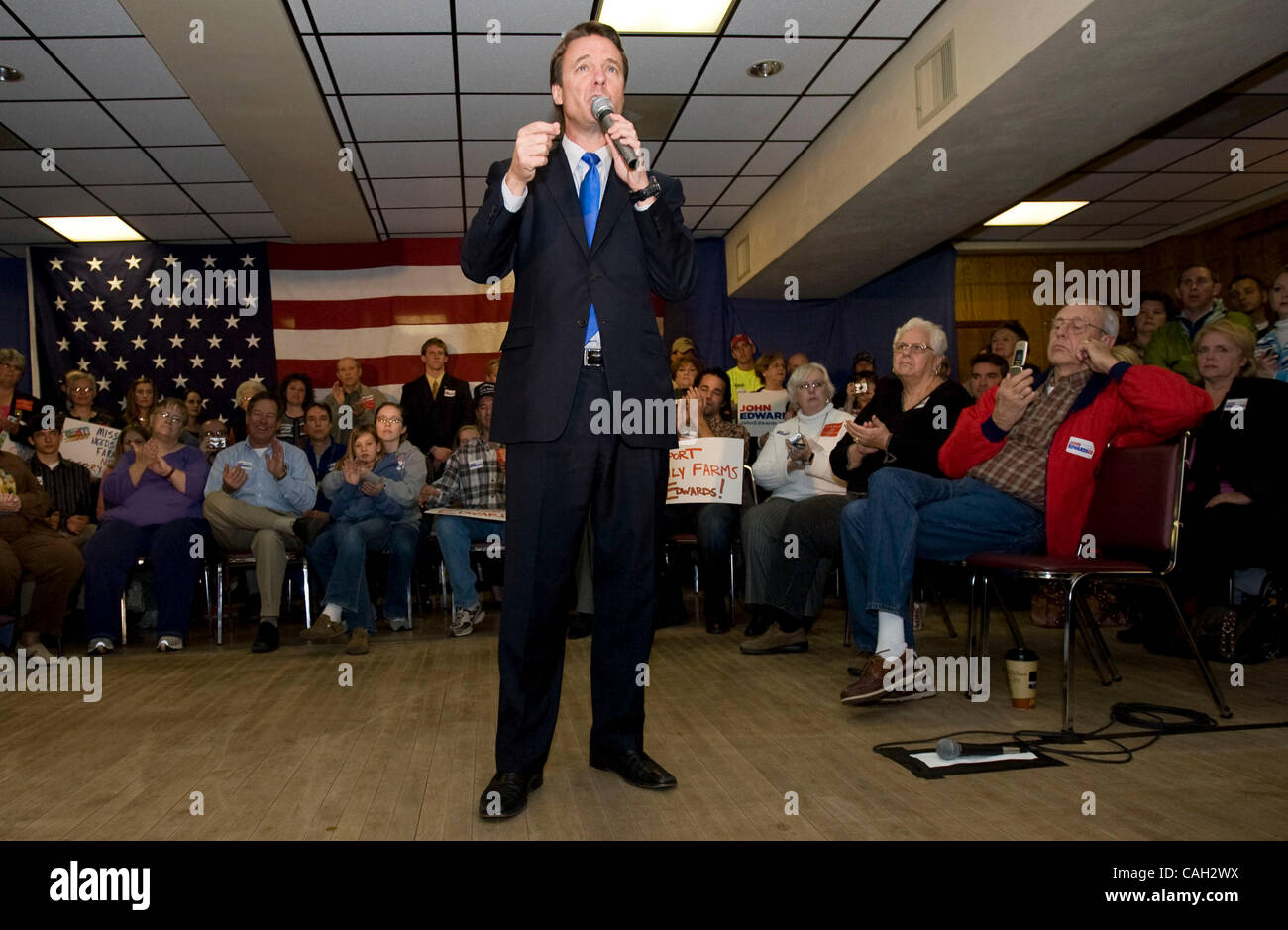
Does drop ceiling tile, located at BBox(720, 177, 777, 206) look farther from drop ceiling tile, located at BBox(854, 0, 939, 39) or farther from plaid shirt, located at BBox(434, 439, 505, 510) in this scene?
plaid shirt, located at BBox(434, 439, 505, 510)

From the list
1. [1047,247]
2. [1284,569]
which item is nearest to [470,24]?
[1284,569]

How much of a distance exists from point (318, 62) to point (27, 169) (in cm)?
294

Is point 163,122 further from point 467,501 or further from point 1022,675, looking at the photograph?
point 1022,675

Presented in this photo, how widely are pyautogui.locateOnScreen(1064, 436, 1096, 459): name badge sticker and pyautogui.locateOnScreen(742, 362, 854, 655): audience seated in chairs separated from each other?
1.12m

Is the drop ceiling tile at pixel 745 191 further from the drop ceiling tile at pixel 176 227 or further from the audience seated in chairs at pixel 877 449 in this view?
the drop ceiling tile at pixel 176 227

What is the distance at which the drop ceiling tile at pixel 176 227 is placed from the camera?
7973mm

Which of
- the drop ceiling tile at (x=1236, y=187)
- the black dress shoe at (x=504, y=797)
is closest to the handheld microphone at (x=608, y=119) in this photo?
the black dress shoe at (x=504, y=797)

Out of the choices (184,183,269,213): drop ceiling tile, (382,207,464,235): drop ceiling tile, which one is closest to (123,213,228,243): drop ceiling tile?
(184,183,269,213): drop ceiling tile

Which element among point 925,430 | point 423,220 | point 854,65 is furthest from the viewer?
point 423,220

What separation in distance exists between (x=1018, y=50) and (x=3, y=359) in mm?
5710

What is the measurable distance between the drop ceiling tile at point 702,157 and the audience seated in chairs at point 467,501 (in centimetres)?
237

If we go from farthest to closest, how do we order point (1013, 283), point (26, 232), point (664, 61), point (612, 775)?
point (1013, 283) → point (26, 232) → point (664, 61) → point (612, 775)

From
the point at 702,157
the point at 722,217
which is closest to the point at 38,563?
the point at 702,157

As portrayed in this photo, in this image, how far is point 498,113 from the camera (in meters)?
6.14
